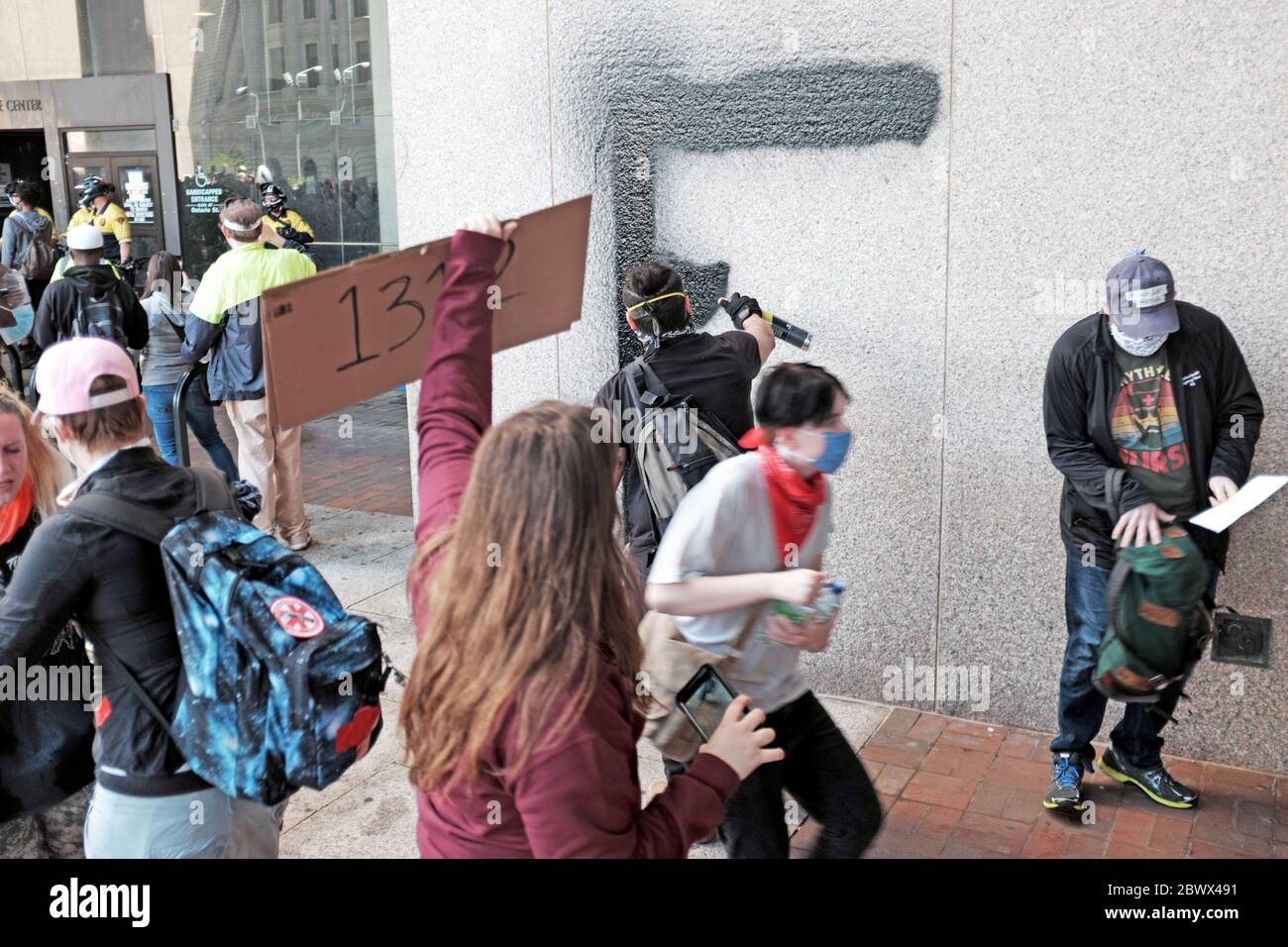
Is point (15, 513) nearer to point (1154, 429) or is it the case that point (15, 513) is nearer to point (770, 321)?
point (770, 321)

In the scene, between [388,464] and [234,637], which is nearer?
[234,637]

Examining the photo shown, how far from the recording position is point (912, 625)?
492 centimetres

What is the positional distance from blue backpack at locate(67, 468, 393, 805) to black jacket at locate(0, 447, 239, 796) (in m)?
0.04

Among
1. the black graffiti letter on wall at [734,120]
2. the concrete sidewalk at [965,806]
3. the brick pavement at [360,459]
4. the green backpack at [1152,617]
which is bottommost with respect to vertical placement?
the brick pavement at [360,459]

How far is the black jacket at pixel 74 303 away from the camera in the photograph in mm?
7051

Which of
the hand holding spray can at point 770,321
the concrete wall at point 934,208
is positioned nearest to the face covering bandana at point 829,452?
the hand holding spray can at point 770,321

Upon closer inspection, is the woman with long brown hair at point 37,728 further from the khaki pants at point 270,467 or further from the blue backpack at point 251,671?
the khaki pants at point 270,467

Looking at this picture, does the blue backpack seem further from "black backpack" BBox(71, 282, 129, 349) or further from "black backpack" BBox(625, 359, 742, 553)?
"black backpack" BBox(71, 282, 129, 349)

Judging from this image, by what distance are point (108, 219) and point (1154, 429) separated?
39.6 feet

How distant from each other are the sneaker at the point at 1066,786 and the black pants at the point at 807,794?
1457 millimetres

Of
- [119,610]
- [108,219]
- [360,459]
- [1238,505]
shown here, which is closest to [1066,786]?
[1238,505]

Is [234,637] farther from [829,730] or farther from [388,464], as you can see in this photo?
[388,464]
